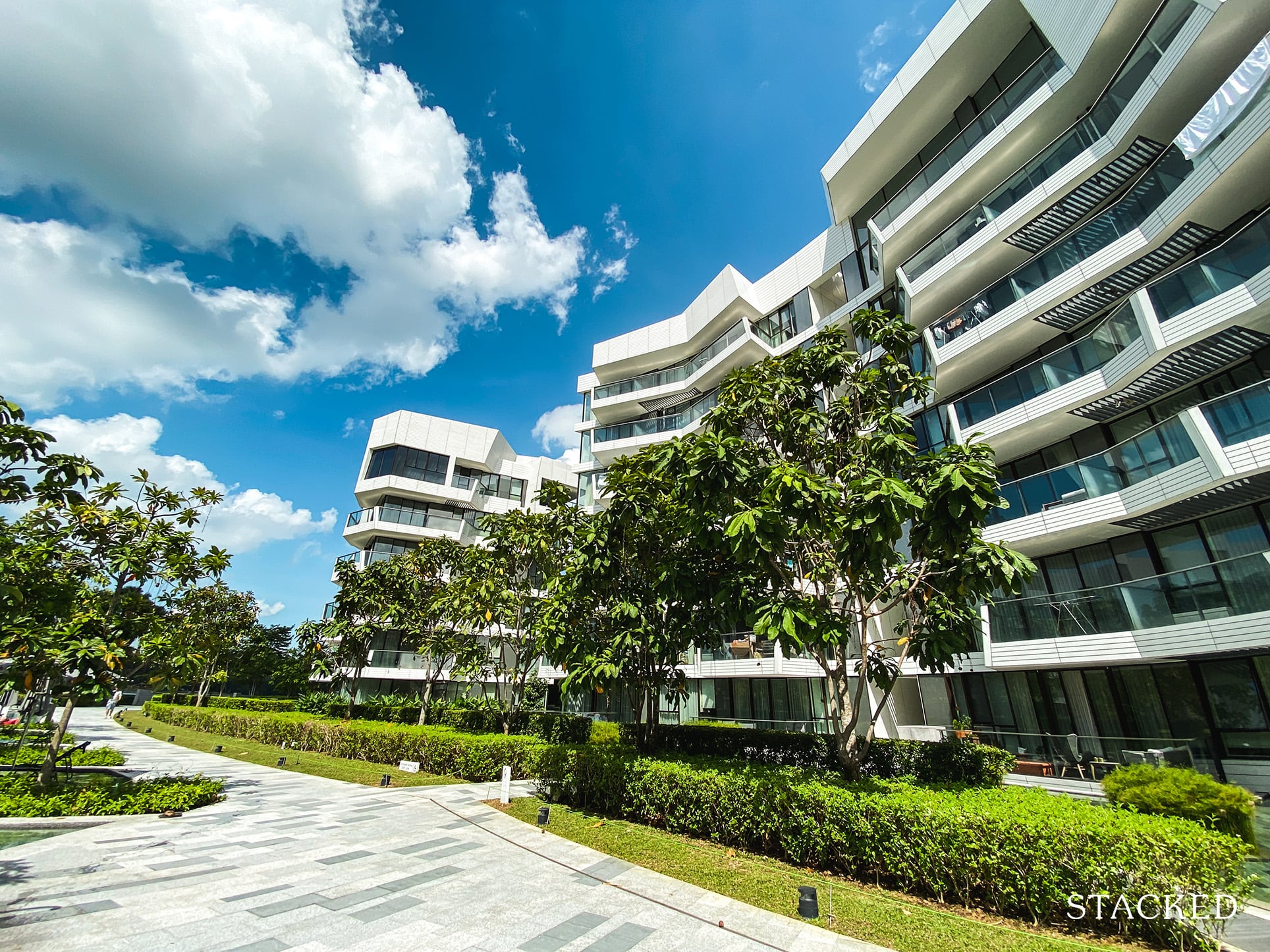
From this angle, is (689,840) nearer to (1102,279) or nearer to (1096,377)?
(1096,377)

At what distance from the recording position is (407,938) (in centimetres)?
549

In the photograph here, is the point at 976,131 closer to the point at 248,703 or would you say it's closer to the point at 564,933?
the point at 564,933

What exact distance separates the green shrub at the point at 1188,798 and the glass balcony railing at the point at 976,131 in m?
20.7

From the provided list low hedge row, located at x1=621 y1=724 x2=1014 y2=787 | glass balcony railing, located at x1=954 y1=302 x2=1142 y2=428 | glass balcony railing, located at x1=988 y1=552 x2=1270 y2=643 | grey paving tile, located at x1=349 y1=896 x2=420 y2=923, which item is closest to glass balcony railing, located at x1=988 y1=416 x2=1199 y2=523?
glass balcony railing, located at x1=954 y1=302 x2=1142 y2=428

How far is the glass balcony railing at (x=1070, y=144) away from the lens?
45.6 ft

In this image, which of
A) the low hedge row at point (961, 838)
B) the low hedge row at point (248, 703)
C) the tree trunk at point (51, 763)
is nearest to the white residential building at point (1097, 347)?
the low hedge row at point (961, 838)

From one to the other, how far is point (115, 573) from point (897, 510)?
15559 millimetres

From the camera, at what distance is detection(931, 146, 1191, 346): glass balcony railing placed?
46.1 ft

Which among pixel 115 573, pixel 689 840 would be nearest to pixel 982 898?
pixel 689 840

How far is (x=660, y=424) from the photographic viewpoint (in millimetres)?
30500

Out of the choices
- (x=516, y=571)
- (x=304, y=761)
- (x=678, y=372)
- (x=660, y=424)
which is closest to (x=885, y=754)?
(x=516, y=571)

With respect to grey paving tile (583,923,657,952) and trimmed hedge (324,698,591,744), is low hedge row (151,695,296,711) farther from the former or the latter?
grey paving tile (583,923,657,952)

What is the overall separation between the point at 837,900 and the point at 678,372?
29045 mm

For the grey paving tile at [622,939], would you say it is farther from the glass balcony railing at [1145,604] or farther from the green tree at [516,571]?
the glass balcony railing at [1145,604]
